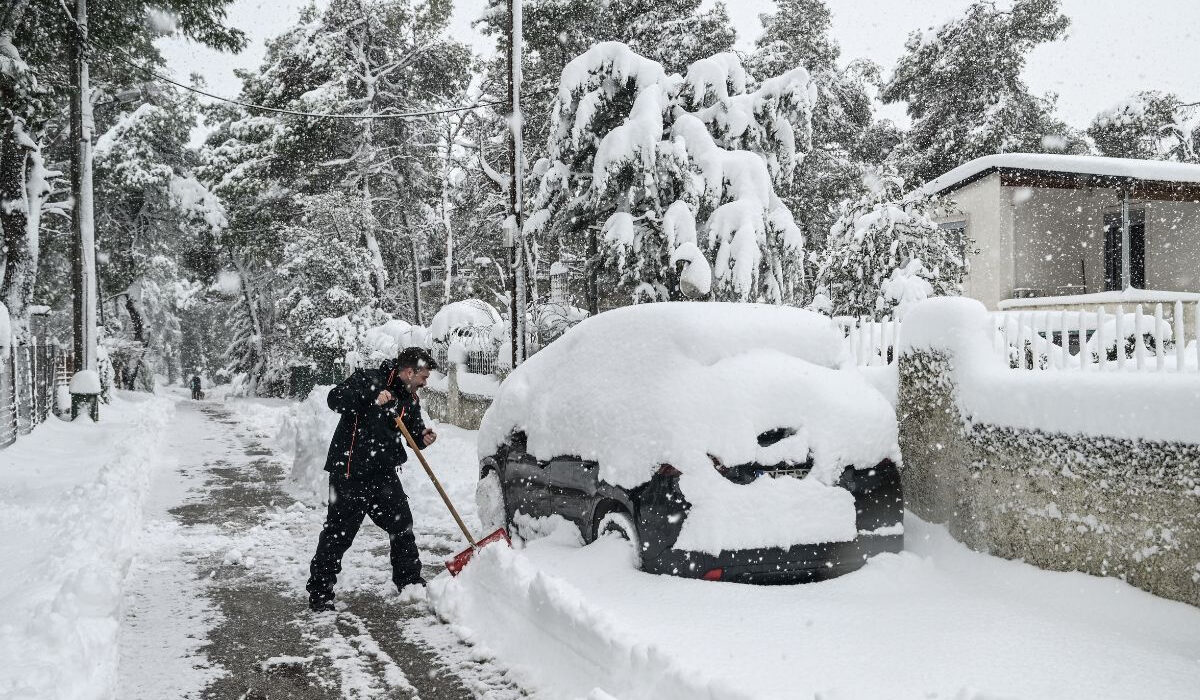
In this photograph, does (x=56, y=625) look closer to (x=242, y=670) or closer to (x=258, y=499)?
(x=242, y=670)

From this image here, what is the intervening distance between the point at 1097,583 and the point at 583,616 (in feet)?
9.12

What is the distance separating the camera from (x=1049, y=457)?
473cm

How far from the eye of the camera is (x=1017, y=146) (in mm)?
26391

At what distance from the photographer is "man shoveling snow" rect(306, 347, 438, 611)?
17.8ft

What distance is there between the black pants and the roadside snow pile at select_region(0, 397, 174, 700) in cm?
119

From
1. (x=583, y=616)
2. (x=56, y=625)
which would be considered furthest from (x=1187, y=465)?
(x=56, y=625)

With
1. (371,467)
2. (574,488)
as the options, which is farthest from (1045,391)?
(371,467)

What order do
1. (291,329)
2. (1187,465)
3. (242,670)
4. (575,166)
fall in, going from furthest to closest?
(291,329)
(575,166)
(242,670)
(1187,465)

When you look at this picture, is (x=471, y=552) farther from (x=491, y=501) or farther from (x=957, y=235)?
(x=957, y=235)

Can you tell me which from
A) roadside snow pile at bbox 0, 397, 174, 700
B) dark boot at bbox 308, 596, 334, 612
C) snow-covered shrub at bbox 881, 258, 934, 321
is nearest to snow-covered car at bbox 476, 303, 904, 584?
dark boot at bbox 308, 596, 334, 612

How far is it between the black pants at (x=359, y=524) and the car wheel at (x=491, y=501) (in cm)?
86

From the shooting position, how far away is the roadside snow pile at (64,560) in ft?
12.7

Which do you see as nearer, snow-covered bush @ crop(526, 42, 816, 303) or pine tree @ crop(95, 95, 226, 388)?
snow-covered bush @ crop(526, 42, 816, 303)

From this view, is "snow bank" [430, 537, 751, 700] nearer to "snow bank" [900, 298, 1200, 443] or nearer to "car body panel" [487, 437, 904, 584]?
"car body panel" [487, 437, 904, 584]
